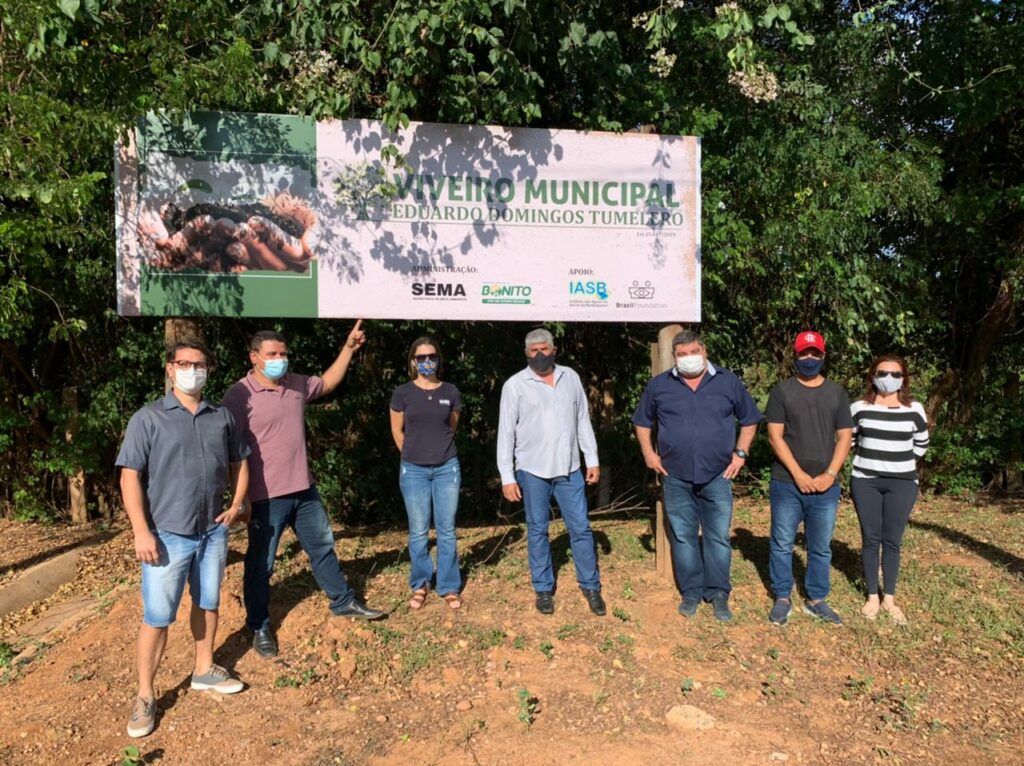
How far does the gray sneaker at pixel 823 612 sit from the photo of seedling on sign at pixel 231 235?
3.93 metres

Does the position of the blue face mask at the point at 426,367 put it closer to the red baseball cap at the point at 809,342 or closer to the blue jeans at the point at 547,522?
the blue jeans at the point at 547,522

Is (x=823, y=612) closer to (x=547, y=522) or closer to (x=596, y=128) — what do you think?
(x=547, y=522)

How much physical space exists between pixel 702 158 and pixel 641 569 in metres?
3.32

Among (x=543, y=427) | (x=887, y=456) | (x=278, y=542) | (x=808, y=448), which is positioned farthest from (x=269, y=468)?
(x=887, y=456)

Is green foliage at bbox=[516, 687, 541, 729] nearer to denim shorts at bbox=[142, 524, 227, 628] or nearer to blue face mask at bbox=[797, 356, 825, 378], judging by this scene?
denim shorts at bbox=[142, 524, 227, 628]

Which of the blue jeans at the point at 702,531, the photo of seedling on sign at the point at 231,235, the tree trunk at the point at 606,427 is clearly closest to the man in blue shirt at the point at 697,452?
the blue jeans at the point at 702,531

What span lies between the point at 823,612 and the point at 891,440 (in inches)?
46.3

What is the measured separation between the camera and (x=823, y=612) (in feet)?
15.9

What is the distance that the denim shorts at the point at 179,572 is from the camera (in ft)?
11.9

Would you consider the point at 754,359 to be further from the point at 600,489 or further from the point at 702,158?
the point at 702,158

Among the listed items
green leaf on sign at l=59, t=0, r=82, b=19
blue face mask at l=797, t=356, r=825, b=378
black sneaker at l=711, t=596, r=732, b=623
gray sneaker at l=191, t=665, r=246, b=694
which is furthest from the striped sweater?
green leaf on sign at l=59, t=0, r=82, b=19

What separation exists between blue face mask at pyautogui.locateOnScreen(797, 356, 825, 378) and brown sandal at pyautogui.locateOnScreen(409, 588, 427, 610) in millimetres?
2793

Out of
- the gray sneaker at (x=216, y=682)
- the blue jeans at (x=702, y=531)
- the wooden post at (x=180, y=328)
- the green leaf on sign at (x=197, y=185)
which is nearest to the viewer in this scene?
the gray sneaker at (x=216, y=682)

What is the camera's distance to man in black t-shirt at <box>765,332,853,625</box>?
463 centimetres
